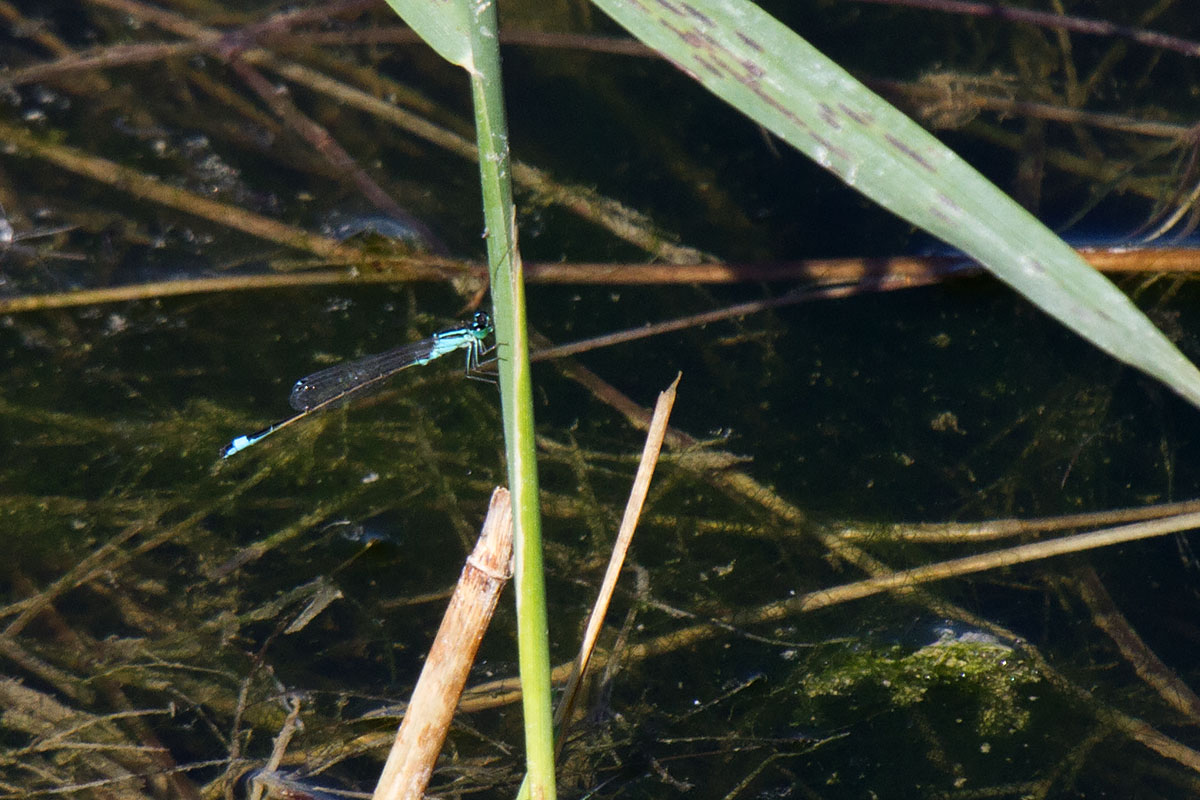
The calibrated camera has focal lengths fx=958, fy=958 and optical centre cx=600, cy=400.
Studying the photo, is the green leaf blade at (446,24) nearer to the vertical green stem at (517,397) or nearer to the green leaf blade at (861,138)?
the vertical green stem at (517,397)

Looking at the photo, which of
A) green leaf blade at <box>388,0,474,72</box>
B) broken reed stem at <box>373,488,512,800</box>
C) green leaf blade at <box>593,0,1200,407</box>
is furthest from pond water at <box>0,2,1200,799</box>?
green leaf blade at <box>593,0,1200,407</box>

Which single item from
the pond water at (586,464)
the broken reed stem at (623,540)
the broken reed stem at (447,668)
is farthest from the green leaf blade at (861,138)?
the pond water at (586,464)

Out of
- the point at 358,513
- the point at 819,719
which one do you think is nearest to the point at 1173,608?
the point at 819,719

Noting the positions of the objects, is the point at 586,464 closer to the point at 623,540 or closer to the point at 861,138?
the point at 623,540

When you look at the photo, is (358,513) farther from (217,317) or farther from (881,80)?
(881,80)

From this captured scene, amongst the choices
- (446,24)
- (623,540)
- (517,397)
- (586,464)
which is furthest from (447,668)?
(586,464)

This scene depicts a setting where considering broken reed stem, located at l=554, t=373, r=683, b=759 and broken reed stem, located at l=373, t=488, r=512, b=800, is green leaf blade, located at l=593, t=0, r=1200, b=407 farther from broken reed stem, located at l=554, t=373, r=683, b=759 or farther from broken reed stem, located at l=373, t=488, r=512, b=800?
broken reed stem, located at l=373, t=488, r=512, b=800
